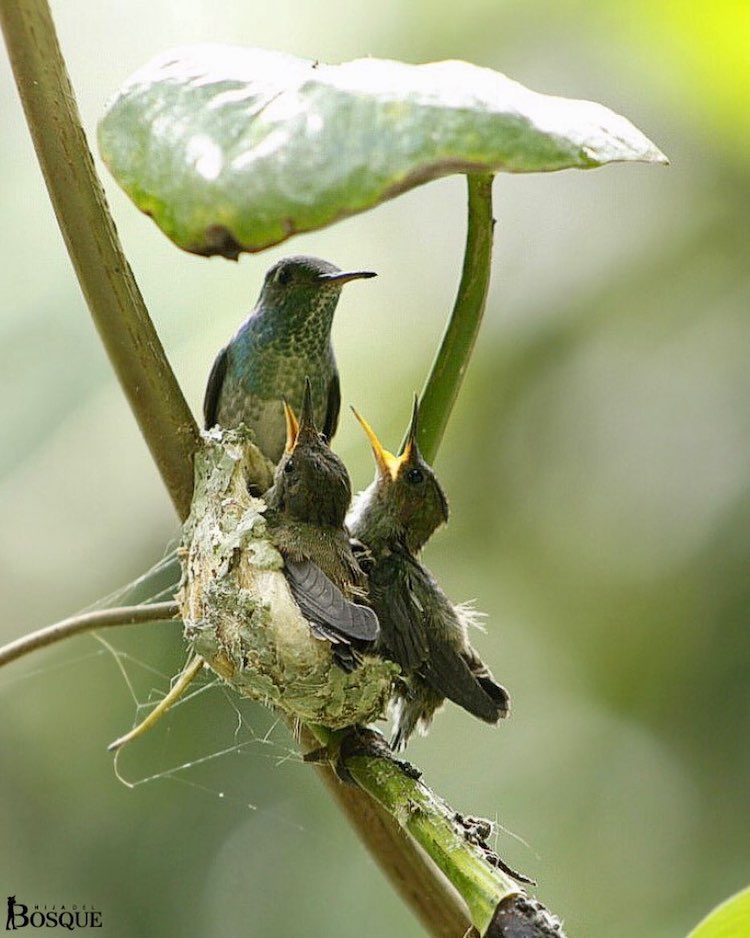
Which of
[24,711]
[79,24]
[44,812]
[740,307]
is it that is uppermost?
[79,24]

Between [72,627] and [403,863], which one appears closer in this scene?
[403,863]

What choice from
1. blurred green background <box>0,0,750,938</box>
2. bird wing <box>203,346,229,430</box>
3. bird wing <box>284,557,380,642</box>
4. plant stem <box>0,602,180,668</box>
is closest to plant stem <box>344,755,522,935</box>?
bird wing <box>284,557,380,642</box>

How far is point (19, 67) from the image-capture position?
138cm

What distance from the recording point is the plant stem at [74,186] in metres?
1.37

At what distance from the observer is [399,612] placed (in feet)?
6.97

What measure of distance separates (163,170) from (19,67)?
0.46m

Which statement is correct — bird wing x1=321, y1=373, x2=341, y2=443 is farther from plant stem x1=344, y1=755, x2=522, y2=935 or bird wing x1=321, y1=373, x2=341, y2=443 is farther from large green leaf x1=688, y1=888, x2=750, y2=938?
large green leaf x1=688, y1=888, x2=750, y2=938

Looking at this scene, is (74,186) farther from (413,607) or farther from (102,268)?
(413,607)

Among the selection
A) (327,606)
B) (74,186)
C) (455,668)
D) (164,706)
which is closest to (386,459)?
(455,668)

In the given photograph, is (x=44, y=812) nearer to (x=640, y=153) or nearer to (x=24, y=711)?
(x=24, y=711)

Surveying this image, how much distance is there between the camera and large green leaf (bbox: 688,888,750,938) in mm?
984

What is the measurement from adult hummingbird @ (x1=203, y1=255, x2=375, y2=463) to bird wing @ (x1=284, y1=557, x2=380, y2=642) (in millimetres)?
530

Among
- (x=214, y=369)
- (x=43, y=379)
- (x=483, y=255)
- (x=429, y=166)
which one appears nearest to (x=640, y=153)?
(x=429, y=166)

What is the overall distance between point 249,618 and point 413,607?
0.41 m
